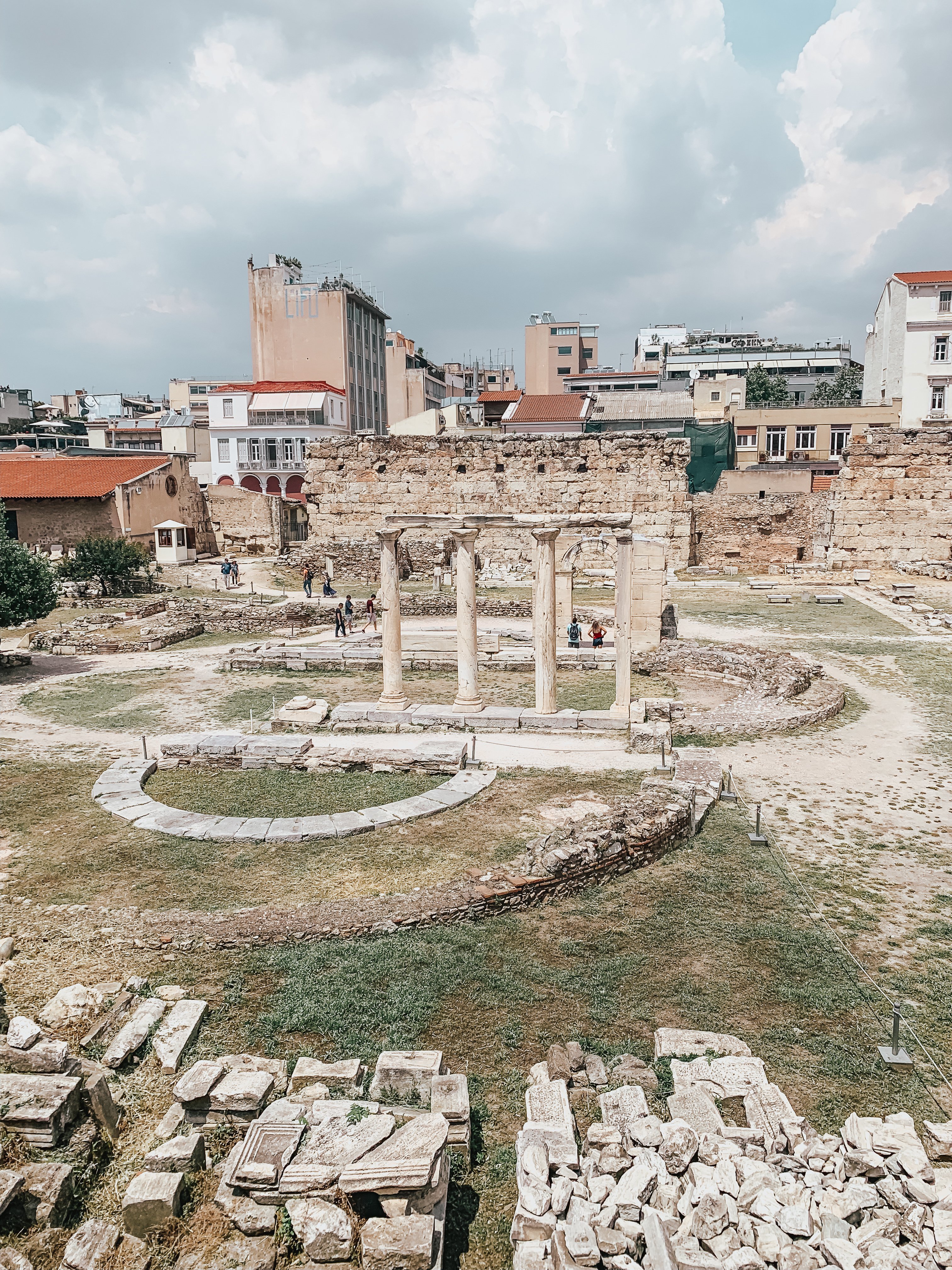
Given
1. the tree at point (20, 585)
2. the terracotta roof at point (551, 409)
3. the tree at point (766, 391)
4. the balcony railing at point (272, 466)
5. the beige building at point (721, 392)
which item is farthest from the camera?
the tree at point (766, 391)

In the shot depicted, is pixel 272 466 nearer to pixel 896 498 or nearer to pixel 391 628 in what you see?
pixel 896 498

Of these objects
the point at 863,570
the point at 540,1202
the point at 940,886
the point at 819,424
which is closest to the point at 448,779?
the point at 940,886

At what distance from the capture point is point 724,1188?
172 inches

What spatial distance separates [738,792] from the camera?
436 inches

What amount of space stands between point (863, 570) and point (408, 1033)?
3072cm

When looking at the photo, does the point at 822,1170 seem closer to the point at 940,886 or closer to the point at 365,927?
the point at 365,927

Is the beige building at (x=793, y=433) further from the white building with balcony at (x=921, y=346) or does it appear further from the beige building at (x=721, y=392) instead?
the beige building at (x=721, y=392)

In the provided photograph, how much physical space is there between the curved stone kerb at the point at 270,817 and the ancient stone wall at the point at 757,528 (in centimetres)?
2841

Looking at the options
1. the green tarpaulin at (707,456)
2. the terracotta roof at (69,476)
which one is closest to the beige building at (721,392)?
the green tarpaulin at (707,456)

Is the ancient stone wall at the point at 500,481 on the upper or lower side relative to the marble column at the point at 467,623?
upper

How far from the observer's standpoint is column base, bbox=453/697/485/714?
1439cm

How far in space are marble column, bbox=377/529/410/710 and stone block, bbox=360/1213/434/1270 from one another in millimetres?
10847

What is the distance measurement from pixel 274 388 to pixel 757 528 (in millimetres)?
28299

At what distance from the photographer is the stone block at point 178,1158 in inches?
185
